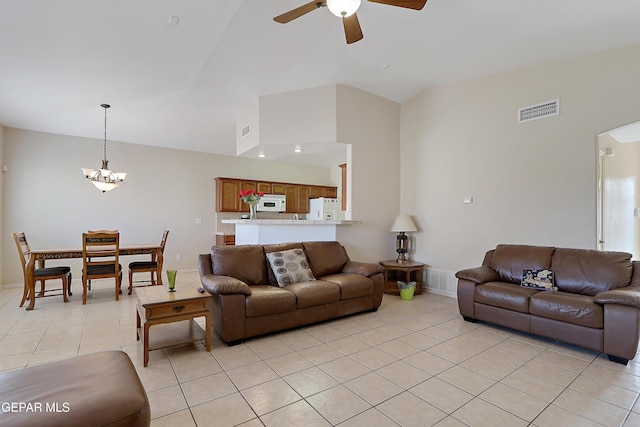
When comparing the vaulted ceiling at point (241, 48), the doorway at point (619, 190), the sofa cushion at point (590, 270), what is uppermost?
the vaulted ceiling at point (241, 48)

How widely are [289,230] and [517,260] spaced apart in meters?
3.03

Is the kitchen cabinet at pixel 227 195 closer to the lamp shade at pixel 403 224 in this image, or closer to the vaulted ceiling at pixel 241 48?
the vaulted ceiling at pixel 241 48

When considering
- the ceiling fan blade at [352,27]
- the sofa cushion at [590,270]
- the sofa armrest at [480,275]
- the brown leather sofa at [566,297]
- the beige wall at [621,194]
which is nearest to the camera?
the ceiling fan blade at [352,27]

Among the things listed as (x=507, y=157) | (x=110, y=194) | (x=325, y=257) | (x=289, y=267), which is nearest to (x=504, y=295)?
(x=507, y=157)

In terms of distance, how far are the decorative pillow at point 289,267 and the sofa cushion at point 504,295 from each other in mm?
1958

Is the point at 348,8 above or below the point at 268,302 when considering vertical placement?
above

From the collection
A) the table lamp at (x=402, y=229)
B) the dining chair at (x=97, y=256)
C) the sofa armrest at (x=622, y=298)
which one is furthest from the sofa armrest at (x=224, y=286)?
the sofa armrest at (x=622, y=298)

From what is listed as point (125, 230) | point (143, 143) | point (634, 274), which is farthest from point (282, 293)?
point (143, 143)

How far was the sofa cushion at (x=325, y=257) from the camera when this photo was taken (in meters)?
3.95

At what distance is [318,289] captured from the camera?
3.30 m

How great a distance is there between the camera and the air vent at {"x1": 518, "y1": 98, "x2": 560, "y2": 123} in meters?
3.64

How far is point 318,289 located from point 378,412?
5.08 feet

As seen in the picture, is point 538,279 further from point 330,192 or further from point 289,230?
point 330,192

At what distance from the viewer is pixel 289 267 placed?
141 inches
